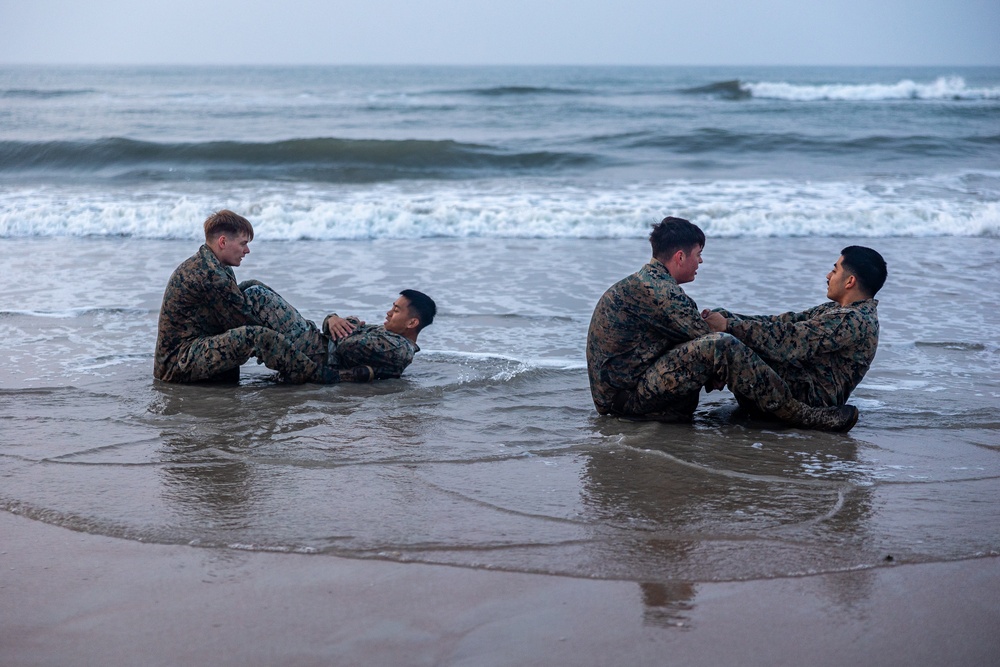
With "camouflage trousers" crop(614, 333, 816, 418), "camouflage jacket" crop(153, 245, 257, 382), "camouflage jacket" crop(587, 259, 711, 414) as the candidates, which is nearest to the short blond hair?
"camouflage jacket" crop(153, 245, 257, 382)

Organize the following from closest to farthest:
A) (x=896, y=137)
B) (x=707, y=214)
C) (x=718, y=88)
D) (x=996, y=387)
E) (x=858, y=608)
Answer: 1. (x=858, y=608)
2. (x=996, y=387)
3. (x=707, y=214)
4. (x=896, y=137)
5. (x=718, y=88)

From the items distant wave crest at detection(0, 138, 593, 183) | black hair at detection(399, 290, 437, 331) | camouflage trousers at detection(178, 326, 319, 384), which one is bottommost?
camouflage trousers at detection(178, 326, 319, 384)

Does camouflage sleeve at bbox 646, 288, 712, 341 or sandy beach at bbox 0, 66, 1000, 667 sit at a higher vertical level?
camouflage sleeve at bbox 646, 288, 712, 341

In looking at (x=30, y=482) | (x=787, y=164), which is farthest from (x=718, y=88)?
(x=30, y=482)

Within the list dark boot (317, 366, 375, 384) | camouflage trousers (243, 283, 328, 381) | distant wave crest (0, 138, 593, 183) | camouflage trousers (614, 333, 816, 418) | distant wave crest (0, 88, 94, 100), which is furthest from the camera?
distant wave crest (0, 88, 94, 100)

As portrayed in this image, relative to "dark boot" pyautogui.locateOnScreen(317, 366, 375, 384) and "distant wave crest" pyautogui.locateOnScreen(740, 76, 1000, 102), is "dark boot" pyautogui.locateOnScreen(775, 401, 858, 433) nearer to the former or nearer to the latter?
"dark boot" pyautogui.locateOnScreen(317, 366, 375, 384)

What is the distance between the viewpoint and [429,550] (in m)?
3.52

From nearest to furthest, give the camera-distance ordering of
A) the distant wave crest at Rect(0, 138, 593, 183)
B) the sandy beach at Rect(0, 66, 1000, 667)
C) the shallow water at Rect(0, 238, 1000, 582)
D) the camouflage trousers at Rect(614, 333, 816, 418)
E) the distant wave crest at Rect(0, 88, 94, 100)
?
1. the sandy beach at Rect(0, 66, 1000, 667)
2. the shallow water at Rect(0, 238, 1000, 582)
3. the camouflage trousers at Rect(614, 333, 816, 418)
4. the distant wave crest at Rect(0, 138, 593, 183)
5. the distant wave crest at Rect(0, 88, 94, 100)

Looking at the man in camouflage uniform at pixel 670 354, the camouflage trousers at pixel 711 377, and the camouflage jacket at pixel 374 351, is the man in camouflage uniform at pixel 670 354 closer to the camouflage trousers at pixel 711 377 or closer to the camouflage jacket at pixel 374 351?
the camouflage trousers at pixel 711 377

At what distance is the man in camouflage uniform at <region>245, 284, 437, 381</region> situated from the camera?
6133 mm

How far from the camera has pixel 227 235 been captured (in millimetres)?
5977

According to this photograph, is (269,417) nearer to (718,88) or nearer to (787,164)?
(787,164)

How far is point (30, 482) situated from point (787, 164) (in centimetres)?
1736

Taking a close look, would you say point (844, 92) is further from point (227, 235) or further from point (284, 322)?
point (227, 235)
